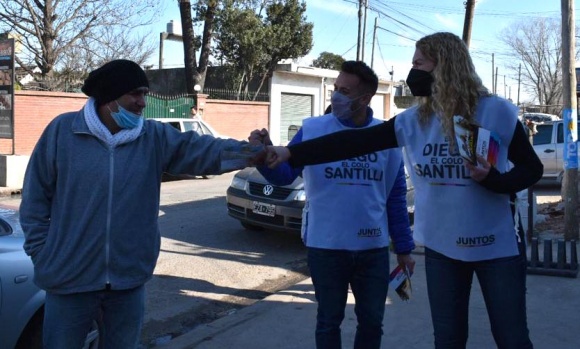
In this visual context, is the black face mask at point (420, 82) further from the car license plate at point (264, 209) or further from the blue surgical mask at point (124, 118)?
the car license plate at point (264, 209)

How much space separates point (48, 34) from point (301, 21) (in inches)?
480

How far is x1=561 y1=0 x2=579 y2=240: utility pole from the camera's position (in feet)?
26.7

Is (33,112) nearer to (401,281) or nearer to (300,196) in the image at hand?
(300,196)

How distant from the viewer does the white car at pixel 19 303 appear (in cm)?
358

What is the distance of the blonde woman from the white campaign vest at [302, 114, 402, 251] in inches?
22.5

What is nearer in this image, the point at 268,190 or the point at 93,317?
the point at 93,317

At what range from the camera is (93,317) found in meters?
2.62

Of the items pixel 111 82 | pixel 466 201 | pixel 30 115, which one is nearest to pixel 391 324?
pixel 466 201

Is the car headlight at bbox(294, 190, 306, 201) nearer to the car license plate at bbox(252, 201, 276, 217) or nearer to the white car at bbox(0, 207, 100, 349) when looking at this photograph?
the car license plate at bbox(252, 201, 276, 217)

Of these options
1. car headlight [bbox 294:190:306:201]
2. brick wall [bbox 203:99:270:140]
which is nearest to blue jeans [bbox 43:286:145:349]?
car headlight [bbox 294:190:306:201]

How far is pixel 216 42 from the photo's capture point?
29.2 meters

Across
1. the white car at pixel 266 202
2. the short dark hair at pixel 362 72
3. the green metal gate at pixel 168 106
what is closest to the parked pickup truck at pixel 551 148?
the white car at pixel 266 202

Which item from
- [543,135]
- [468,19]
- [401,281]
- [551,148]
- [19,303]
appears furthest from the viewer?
[468,19]

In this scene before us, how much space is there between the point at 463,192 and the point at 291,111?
95.3 ft
